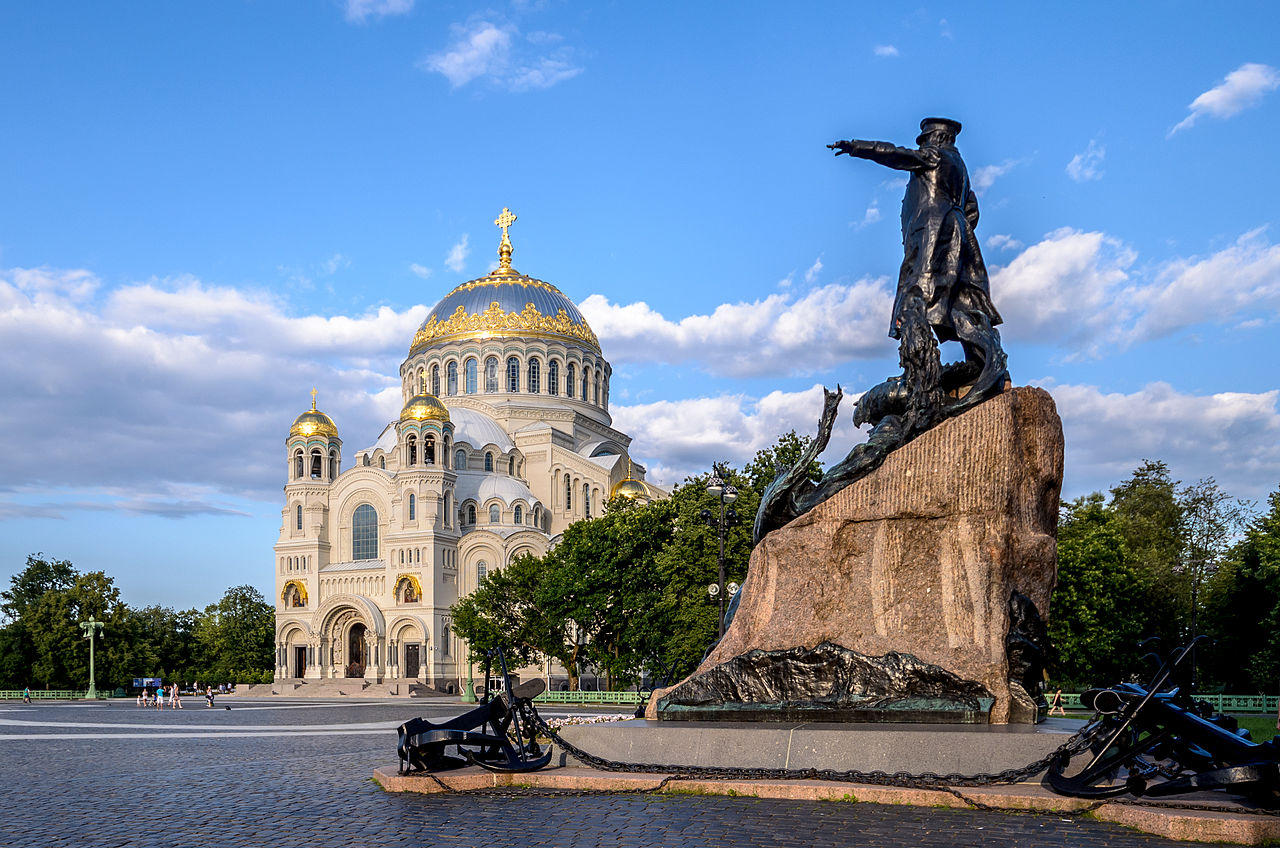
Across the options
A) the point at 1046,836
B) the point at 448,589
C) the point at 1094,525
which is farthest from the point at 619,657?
the point at 1046,836

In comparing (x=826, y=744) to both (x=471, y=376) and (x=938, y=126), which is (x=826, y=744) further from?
(x=471, y=376)

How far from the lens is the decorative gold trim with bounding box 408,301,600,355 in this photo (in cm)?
6738

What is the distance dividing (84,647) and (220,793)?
168 feet

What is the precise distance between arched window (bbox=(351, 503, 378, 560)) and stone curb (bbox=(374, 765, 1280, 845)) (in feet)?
170

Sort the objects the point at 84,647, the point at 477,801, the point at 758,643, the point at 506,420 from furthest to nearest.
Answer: the point at 506,420 < the point at 84,647 < the point at 758,643 < the point at 477,801

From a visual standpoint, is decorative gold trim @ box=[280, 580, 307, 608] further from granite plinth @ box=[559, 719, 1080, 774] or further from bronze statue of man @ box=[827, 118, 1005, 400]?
bronze statue of man @ box=[827, 118, 1005, 400]

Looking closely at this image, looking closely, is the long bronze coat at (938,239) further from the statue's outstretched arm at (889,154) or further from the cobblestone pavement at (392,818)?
the cobblestone pavement at (392,818)

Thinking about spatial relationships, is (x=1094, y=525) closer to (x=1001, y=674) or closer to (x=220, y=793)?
(x=1001, y=674)

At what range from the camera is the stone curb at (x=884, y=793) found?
6969mm

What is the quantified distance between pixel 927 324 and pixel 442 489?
48743mm

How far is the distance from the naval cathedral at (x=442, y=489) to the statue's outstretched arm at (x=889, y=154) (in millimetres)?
45982

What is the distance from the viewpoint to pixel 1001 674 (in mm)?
9820

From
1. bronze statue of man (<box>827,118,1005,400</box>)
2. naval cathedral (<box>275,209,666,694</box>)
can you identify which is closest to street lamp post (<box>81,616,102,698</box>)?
naval cathedral (<box>275,209,666,694</box>)

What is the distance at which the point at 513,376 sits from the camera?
67500mm
